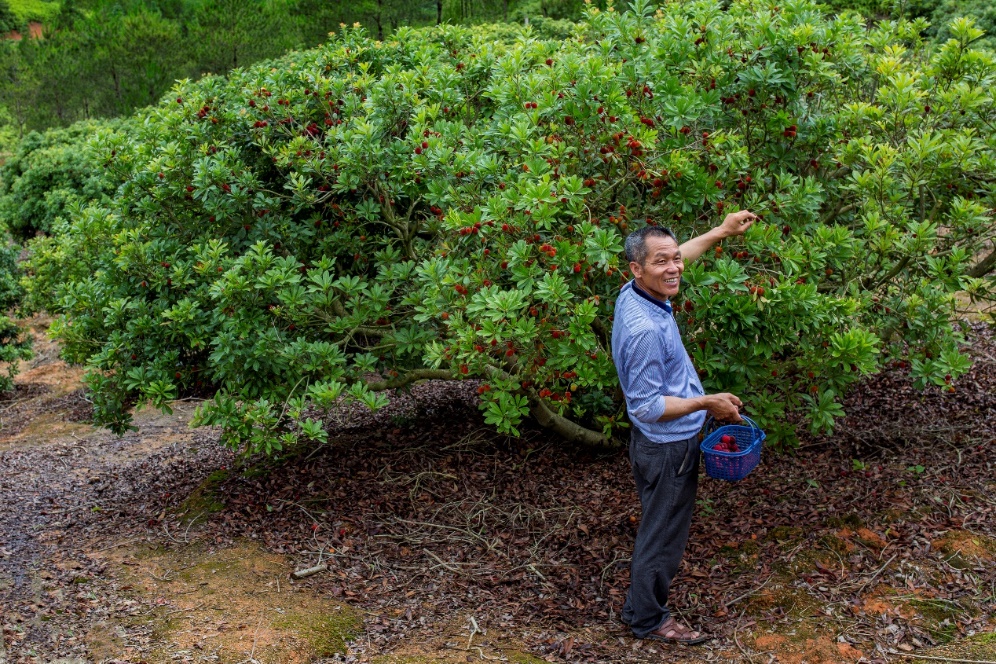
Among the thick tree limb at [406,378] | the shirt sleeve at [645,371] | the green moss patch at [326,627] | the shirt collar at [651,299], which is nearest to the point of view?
the shirt sleeve at [645,371]

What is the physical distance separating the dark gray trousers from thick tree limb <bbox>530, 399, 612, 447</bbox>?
2.05m

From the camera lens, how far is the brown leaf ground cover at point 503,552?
4.33 meters

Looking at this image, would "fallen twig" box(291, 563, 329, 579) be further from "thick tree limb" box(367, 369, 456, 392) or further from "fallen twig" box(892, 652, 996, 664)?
"fallen twig" box(892, 652, 996, 664)

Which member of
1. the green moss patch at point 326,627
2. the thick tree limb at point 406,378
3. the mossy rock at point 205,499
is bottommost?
the mossy rock at point 205,499

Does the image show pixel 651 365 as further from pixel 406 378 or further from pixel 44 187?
pixel 44 187

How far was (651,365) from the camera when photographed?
3762 millimetres

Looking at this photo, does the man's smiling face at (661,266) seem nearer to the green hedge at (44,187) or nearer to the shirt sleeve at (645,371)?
the shirt sleeve at (645,371)

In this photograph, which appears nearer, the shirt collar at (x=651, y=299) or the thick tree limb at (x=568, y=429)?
the shirt collar at (x=651, y=299)

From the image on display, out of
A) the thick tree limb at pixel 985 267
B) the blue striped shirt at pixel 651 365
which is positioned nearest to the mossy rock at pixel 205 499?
the blue striped shirt at pixel 651 365

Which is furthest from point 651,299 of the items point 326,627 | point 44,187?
point 44,187

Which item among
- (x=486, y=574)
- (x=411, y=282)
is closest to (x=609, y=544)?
(x=486, y=574)

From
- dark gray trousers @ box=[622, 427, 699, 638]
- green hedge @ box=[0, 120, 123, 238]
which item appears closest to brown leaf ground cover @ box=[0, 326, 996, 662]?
dark gray trousers @ box=[622, 427, 699, 638]

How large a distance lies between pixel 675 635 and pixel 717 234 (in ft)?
6.40

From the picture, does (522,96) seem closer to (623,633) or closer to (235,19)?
(623,633)
